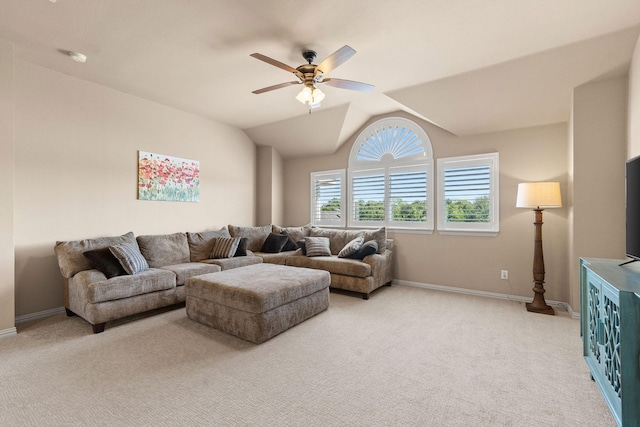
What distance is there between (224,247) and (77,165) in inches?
84.5

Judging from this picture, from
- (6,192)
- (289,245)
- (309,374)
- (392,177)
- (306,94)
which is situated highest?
(306,94)

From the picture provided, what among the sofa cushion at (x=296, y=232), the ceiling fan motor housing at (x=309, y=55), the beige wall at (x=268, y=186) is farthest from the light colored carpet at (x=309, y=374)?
the beige wall at (x=268, y=186)

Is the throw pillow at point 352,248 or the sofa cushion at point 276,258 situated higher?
the throw pillow at point 352,248

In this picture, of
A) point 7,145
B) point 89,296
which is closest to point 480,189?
point 89,296

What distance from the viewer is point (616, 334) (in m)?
1.58

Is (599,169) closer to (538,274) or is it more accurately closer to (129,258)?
(538,274)

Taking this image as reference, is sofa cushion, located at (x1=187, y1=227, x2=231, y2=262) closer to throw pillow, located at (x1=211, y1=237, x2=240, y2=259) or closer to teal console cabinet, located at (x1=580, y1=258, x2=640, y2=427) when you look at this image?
throw pillow, located at (x1=211, y1=237, x2=240, y2=259)

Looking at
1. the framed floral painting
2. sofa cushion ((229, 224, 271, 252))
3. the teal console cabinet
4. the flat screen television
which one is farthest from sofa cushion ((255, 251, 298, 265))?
the flat screen television

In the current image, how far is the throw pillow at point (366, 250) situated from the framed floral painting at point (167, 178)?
9.53 ft

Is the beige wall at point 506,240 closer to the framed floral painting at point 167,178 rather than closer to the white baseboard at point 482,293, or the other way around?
the white baseboard at point 482,293

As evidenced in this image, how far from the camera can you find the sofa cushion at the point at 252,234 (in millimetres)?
5336

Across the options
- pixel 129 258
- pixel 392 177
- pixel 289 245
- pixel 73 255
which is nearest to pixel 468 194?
pixel 392 177

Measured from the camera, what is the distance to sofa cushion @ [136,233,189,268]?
13.0 ft

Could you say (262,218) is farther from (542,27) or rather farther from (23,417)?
(542,27)
